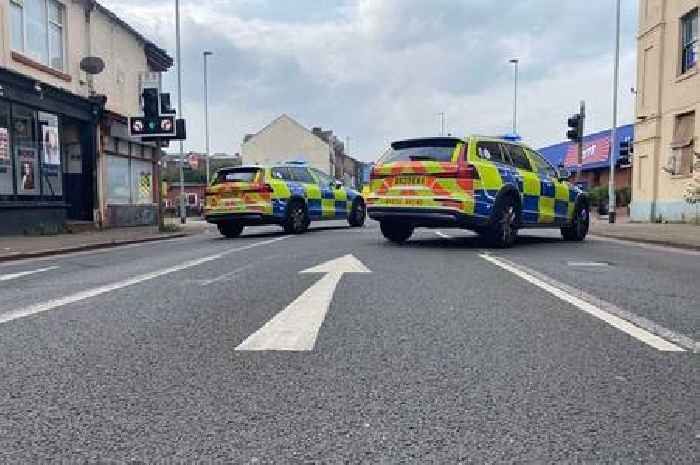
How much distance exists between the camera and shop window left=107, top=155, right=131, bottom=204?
21.7 meters

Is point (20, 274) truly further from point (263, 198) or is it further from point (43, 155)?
point (43, 155)

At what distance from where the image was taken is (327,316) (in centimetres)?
479

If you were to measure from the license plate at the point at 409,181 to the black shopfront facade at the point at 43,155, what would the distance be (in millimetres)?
10261

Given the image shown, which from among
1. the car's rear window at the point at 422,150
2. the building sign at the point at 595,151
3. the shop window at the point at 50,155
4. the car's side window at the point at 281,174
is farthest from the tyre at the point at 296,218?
the building sign at the point at 595,151

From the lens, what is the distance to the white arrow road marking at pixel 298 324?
12.8ft

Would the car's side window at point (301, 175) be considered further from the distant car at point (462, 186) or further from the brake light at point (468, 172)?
the brake light at point (468, 172)

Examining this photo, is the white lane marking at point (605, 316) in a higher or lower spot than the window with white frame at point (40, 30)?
lower

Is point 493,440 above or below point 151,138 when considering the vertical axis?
below

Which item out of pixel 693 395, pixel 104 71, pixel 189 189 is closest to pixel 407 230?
pixel 693 395

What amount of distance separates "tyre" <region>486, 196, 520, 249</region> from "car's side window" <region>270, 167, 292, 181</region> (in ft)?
19.9

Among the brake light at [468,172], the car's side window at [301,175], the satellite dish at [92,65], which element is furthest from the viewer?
the satellite dish at [92,65]

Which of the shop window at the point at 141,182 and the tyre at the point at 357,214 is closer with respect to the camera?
the tyre at the point at 357,214

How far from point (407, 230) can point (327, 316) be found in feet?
25.7

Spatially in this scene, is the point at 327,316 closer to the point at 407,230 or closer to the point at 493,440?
the point at 493,440
